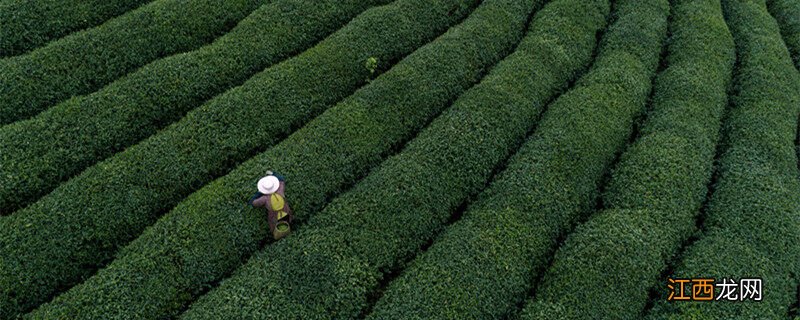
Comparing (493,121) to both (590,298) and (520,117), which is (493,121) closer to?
(520,117)

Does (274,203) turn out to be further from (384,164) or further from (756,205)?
(756,205)

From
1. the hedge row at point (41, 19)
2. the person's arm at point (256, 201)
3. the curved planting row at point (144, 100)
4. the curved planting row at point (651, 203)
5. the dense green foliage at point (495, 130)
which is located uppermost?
the hedge row at point (41, 19)

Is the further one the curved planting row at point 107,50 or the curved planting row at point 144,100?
the curved planting row at point 107,50

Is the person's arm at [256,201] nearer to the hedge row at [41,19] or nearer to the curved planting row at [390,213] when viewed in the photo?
the curved planting row at [390,213]

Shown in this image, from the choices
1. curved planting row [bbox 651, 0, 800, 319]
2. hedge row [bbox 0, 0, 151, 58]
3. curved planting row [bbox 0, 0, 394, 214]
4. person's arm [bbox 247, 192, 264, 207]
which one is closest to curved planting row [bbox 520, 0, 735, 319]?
curved planting row [bbox 651, 0, 800, 319]

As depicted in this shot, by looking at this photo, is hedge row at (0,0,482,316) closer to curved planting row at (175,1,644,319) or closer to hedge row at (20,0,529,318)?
hedge row at (20,0,529,318)

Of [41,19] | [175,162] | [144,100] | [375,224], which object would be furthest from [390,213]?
[41,19]

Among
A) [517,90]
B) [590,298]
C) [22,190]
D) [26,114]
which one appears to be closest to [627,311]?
[590,298]

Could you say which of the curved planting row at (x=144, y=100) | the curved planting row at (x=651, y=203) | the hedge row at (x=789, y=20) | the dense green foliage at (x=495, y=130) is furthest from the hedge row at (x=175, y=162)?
the hedge row at (x=789, y=20)
